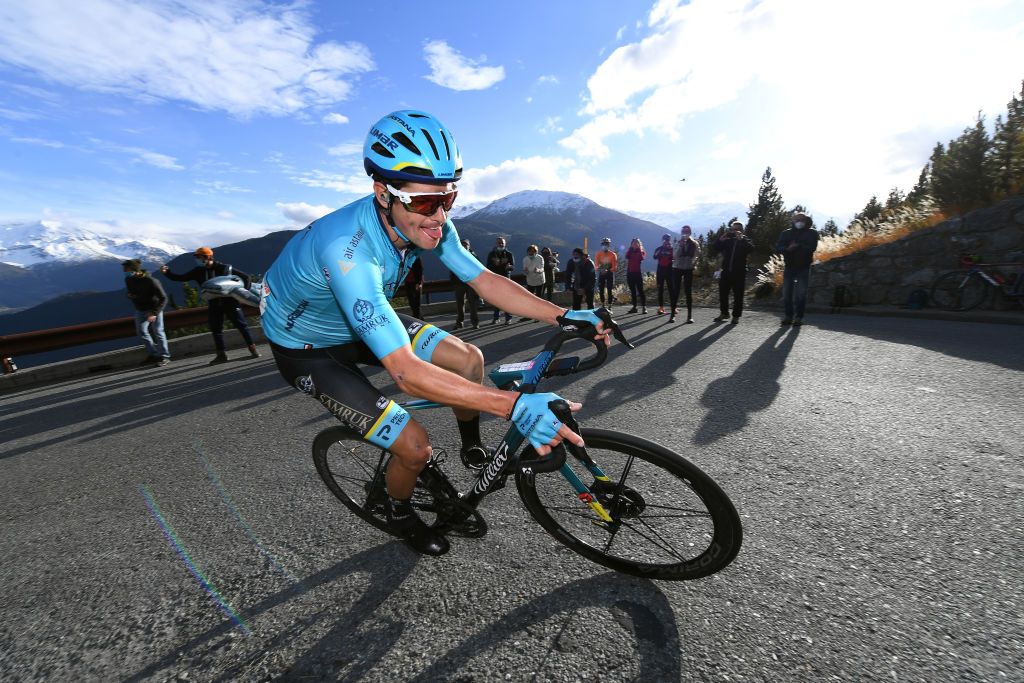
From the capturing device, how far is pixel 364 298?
6.22 ft

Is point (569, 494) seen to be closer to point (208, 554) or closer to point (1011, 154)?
point (208, 554)

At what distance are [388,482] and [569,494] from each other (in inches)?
40.3

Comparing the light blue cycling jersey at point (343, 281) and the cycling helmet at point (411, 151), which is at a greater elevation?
the cycling helmet at point (411, 151)

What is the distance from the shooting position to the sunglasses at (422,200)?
2076 millimetres

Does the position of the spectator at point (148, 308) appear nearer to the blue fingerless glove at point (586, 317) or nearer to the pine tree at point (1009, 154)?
the blue fingerless glove at point (586, 317)

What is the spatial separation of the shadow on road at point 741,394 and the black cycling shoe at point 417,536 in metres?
2.18

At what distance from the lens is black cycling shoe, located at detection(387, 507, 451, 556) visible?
2355 mm

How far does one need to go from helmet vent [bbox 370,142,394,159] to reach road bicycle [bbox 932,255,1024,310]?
1047 cm

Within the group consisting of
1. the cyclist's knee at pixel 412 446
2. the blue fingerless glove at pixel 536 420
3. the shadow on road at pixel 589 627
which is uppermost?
the blue fingerless glove at pixel 536 420

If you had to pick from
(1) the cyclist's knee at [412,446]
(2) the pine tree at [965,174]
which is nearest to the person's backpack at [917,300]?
(2) the pine tree at [965,174]

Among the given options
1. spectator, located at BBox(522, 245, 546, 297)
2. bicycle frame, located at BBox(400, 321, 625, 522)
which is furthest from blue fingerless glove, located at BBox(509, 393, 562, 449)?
spectator, located at BBox(522, 245, 546, 297)

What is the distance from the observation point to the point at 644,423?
13.0ft

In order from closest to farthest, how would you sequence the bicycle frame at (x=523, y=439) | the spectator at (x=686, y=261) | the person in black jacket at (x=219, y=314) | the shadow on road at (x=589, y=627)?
the shadow on road at (x=589, y=627) < the bicycle frame at (x=523, y=439) < the person in black jacket at (x=219, y=314) < the spectator at (x=686, y=261)

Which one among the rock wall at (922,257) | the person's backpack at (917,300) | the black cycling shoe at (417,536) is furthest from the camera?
the person's backpack at (917,300)
